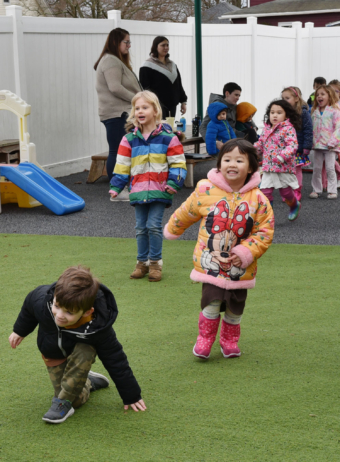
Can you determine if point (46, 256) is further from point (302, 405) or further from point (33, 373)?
point (302, 405)

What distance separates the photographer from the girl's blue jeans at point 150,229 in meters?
5.64

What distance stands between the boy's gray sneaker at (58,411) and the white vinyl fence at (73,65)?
7410 mm

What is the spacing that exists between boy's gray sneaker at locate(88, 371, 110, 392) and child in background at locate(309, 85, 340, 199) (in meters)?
6.29

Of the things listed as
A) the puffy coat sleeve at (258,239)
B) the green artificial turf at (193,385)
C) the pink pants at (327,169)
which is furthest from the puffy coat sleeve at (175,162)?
the pink pants at (327,169)

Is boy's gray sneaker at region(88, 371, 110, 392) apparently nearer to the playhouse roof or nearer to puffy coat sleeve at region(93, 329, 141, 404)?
puffy coat sleeve at region(93, 329, 141, 404)

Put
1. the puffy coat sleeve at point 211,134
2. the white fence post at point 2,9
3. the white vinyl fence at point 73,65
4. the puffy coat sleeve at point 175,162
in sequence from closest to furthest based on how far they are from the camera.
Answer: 1. the puffy coat sleeve at point 175,162
2. the puffy coat sleeve at point 211,134
3. the white vinyl fence at point 73,65
4. the white fence post at point 2,9

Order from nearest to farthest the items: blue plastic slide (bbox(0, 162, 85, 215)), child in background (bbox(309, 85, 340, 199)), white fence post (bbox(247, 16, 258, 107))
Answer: blue plastic slide (bbox(0, 162, 85, 215))
child in background (bbox(309, 85, 340, 199))
white fence post (bbox(247, 16, 258, 107))

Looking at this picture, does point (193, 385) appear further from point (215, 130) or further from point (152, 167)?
point (215, 130)

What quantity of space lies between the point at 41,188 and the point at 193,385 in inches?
203

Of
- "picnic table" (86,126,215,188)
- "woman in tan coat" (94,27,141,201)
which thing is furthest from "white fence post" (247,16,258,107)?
"woman in tan coat" (94,27,141,201)

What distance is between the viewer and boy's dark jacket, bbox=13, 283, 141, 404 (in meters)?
3.03

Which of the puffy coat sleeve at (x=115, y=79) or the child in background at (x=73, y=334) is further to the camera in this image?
the puffy coat sleeve at (x=115, y=79)

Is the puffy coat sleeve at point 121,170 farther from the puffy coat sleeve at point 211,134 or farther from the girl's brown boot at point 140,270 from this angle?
the puffy coat sleeve at point 211,134

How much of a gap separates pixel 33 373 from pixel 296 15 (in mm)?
29004
